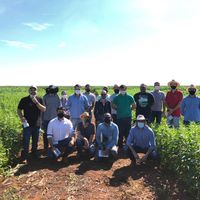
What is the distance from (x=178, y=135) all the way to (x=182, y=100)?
335 cm

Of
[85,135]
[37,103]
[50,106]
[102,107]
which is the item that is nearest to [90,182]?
[85,135]

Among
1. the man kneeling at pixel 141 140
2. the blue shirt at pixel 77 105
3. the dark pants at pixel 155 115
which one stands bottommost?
the man kneeling at pixel 141 140

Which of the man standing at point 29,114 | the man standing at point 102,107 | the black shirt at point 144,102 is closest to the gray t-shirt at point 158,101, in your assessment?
the black shirt at point 144,102

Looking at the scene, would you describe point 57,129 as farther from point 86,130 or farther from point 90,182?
point 90,182

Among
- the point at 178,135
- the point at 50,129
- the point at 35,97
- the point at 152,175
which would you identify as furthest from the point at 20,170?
the point at 178,135

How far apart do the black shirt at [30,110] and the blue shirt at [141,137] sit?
3021 millimetres

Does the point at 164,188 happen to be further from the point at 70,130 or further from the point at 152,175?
the point at 70,130

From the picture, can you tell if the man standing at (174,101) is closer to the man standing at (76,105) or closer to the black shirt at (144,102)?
the black shirt at (144,102)

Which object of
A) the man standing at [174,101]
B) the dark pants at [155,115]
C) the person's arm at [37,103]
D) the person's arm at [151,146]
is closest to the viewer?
the person's arm at [151,146]

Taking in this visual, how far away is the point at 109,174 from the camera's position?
9414 mm

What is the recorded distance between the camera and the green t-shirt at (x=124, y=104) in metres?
12.1

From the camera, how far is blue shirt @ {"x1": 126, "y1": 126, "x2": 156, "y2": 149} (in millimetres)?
10164

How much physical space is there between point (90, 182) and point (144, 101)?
4439 mm

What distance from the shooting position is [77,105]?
12305 mm
